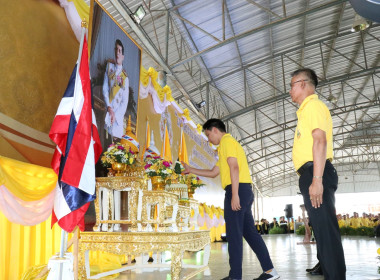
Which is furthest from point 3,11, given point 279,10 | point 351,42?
point 351,42

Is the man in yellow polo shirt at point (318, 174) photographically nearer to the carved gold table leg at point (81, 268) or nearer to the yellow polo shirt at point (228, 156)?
the yellow polo shirt at point (228, 156)

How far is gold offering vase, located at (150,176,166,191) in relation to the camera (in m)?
3.37

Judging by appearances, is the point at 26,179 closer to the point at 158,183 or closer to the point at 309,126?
the point at 158,183

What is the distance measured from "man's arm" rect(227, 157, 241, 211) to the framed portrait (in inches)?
56.3

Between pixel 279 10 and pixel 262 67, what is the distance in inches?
118

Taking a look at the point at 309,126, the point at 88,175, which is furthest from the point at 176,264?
the point at 309,126

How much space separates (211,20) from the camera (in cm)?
824

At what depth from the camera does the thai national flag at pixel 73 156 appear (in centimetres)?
205

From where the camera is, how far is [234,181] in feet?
9.12

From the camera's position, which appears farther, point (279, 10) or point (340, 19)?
point (340, 19)

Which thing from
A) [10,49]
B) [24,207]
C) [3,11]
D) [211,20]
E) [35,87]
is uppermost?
[211,20]

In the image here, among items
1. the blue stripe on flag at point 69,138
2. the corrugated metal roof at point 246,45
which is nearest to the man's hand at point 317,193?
the blue stripe on flag at point 69,138

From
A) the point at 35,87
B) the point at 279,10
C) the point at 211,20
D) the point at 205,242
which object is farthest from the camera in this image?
the point at 279,10

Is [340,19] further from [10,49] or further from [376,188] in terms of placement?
[376,188]
